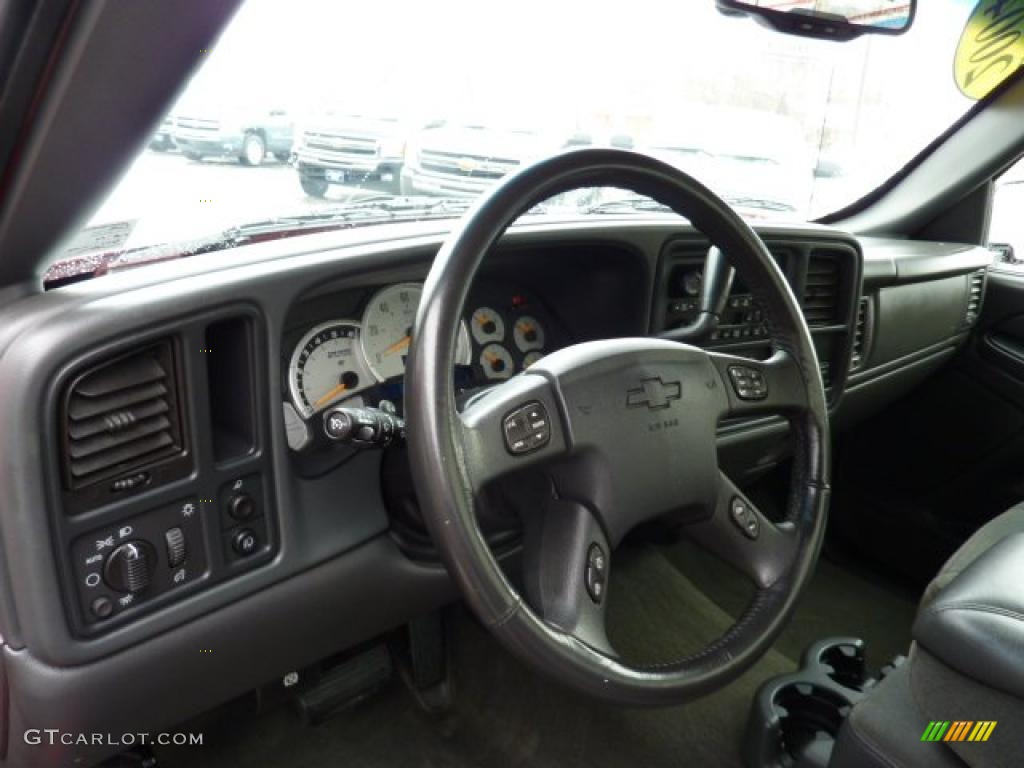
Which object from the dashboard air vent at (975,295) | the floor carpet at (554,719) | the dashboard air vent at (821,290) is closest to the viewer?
the floor carpet at (554,719)

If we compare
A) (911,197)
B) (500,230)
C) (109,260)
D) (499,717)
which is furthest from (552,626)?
(911,197)

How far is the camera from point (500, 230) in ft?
3.28

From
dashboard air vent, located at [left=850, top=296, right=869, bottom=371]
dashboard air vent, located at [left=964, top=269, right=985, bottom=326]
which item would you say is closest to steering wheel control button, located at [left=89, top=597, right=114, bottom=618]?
dashboard air vent, located at [left=850, top=296, right=869, bottom=371]

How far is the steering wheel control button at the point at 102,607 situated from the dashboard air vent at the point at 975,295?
97.3 inches

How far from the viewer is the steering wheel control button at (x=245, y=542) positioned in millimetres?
1191

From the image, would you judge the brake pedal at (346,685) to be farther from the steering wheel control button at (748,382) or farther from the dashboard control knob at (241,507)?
the steering wheel control button at (748,382)

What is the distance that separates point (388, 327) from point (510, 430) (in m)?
0.44

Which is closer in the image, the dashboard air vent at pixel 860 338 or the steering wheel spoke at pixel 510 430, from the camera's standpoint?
the steering wheel spoke at pixel 510 430

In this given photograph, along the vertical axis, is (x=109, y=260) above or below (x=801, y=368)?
above

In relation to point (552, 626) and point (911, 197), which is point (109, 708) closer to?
point (552, 626)

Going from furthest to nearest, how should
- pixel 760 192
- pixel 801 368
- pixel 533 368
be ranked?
pixel 760 192 → pixel 801 368 → pixel 533 368

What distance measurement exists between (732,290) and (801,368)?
61 centimetres

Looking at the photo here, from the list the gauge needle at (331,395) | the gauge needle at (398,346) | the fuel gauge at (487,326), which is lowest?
the gauge needle at (331,395)

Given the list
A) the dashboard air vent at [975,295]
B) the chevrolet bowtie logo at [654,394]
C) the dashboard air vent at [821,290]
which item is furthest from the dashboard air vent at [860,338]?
the chevrolet bowtie logo at [654,394]
